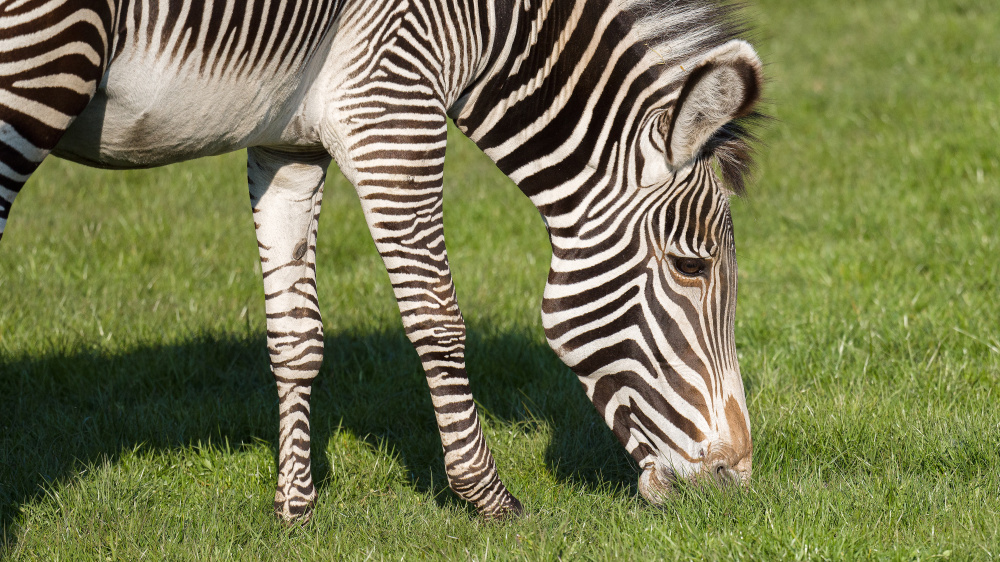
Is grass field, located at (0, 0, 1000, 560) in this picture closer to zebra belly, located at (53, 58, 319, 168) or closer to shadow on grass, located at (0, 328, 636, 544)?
shadow on grass, located at (0, 328, 636, 544)

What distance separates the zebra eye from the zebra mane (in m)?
0.35

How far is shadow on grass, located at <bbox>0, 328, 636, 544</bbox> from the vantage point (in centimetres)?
443

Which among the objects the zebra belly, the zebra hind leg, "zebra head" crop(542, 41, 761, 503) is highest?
the zebra hind leg

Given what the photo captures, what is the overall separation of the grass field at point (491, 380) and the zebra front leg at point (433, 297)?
20 cm

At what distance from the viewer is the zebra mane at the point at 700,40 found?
3.54 m

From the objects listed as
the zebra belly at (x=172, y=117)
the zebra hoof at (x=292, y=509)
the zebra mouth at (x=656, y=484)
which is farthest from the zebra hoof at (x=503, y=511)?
the zebra belly at (x=172, y=117)

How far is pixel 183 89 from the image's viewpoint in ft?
9.96

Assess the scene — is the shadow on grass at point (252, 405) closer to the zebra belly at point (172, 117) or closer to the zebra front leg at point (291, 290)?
the zebra front leg at point (291, 290)

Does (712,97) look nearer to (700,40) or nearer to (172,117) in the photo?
(700,40)

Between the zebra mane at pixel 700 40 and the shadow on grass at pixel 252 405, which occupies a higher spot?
the zebra mane at pixel 700 40

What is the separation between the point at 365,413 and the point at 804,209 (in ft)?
16.4

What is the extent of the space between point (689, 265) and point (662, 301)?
7.2 inches

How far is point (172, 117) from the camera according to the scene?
10.1ft

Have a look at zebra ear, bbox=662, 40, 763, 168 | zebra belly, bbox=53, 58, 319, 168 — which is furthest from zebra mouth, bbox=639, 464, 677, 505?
zebra belly, bbox=53, 58, 319, 168
